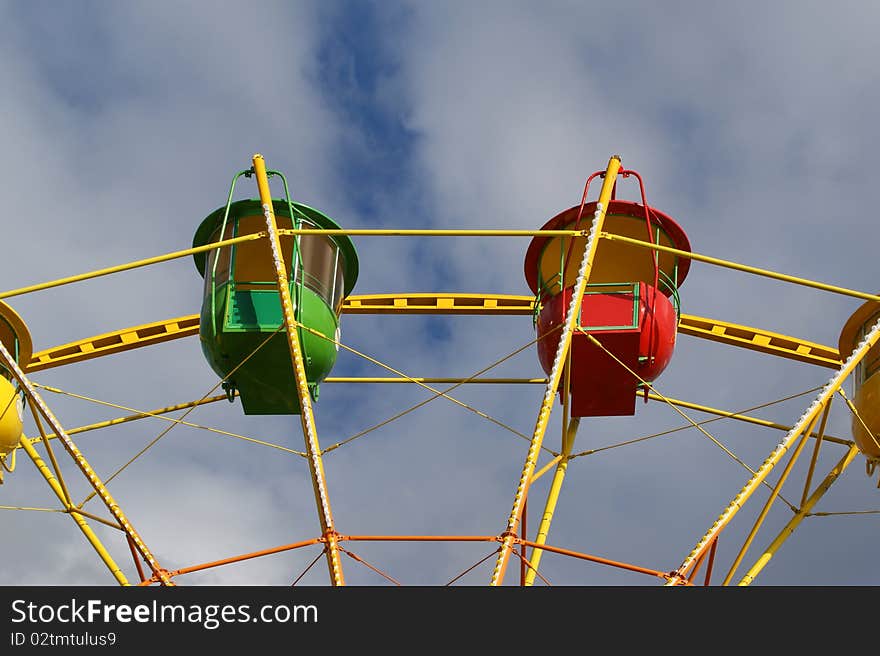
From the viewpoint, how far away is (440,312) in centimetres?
2611

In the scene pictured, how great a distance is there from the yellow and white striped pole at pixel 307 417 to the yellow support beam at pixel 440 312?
7.37 m

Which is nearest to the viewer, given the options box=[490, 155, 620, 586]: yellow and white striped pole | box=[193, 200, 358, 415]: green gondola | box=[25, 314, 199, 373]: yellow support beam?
box=[490, 155, 620, 586]: yellow and white striped pole

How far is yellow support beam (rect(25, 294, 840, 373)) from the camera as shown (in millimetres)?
25578

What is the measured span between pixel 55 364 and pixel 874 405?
14368 millimetres

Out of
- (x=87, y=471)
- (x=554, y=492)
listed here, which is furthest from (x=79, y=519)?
(x=554, y=492)

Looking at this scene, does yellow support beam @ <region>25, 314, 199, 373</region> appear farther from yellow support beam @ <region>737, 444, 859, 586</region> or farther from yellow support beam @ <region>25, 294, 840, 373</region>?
yellow support beam @ <region>737, 444, 859, 586</region>

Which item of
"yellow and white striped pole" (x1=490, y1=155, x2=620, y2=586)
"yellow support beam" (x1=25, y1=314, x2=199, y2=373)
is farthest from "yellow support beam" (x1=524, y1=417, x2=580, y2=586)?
"yellow support beam" (x1=25, y1=314, x2=199, y2=373)

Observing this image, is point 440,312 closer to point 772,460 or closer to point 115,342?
point 115,342

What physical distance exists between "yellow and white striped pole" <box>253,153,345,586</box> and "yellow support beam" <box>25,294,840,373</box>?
24.2 ft

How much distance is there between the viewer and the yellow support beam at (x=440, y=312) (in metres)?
Result: 25.6

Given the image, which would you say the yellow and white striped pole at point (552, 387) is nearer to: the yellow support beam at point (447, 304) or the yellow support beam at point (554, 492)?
the yellow support beam at point (554, 492)

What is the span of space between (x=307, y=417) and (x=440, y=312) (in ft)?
28.9

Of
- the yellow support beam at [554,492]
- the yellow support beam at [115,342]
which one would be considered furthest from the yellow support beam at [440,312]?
the yellow support beam at [554,492]
